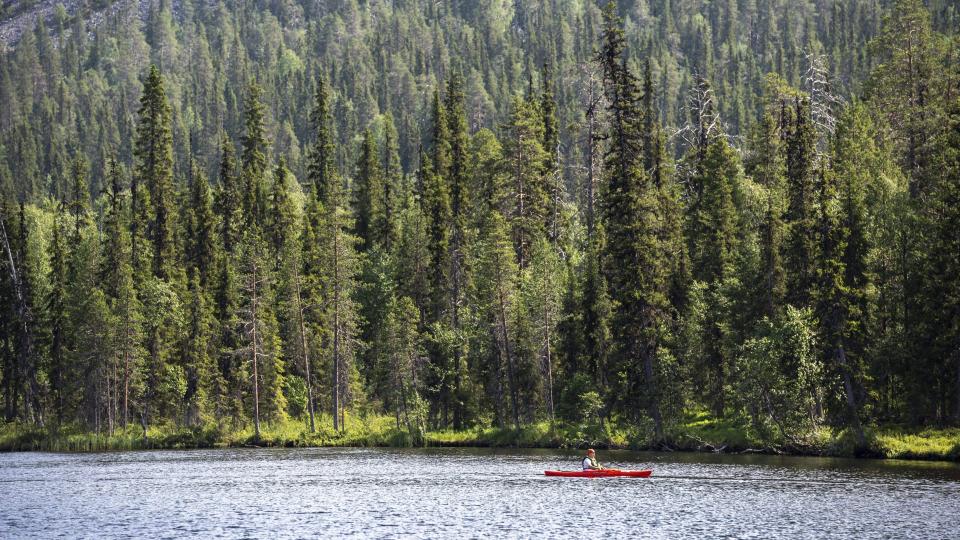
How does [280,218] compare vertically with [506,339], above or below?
above

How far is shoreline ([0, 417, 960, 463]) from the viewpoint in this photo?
5759cm

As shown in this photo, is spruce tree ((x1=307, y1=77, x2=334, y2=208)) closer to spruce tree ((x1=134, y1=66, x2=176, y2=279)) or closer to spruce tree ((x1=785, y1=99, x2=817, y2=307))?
spruce tree ((x1=134, y1=66, x2=176, y2=279))

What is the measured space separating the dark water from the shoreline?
2024mm

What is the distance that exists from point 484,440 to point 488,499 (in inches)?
1258

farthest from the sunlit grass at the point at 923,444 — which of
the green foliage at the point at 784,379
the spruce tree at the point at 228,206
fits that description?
the spruce tree at the point at 228,206

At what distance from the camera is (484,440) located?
79125mm

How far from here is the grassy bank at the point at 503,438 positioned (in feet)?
190

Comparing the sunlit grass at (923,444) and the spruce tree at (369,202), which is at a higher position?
the spruce tree at (369,202)

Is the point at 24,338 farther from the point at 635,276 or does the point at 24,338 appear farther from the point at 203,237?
Answer: the point at 635,276

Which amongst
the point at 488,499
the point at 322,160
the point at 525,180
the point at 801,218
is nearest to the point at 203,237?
the point at 322,160

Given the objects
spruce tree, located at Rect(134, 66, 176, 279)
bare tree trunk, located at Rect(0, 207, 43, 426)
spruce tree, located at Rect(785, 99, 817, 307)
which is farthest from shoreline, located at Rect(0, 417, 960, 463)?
spruce tree, located at Rect(134, 66, 176, 279)

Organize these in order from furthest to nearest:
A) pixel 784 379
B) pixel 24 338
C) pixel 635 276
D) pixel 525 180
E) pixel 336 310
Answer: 1. pixel 24 338
2. pixel 525 180
3. pixel 336 310
4. pixel 635 276
5. pixel 784 379

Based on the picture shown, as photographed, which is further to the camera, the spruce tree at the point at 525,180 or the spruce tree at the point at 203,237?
the spruce tree at the point at 203,237

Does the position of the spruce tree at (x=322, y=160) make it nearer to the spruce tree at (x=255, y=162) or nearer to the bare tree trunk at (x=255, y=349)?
the spruce tree at (x=255, y=162)
